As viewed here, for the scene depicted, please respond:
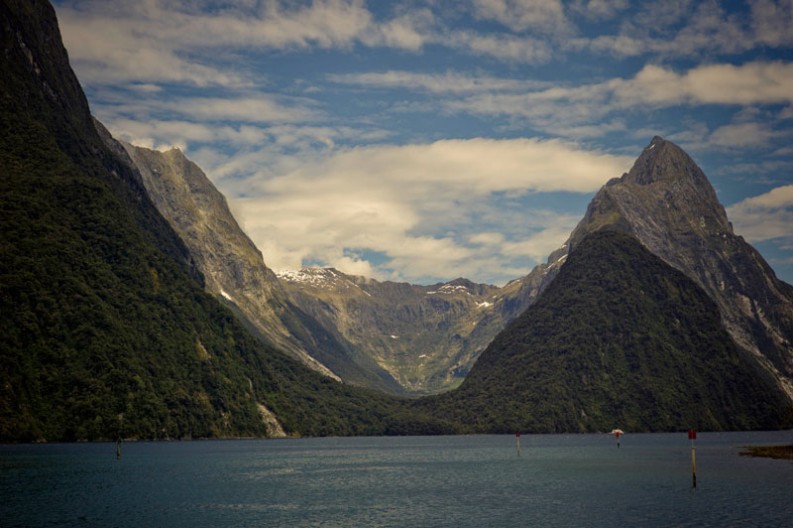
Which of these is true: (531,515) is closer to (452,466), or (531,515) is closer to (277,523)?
(277,523)

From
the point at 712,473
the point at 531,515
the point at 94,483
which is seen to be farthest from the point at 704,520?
the point at 94,483

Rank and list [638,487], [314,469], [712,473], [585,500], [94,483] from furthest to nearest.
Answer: [314,469] < [712,473] < [94,483] < [638,487] < [585,500]

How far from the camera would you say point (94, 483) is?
13500 centimetres

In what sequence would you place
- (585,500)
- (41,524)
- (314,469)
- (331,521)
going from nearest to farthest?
(41,524) → (331,521) → (585,500) → (314,469)

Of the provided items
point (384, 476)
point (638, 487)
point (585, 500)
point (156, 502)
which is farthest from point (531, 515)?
point (384, 476)

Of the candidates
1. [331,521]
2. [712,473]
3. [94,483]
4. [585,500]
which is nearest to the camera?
[331,521]

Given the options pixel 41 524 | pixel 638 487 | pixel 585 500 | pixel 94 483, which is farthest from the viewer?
pixel 94 483

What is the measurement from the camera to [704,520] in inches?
3423

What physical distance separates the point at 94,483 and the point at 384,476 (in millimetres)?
53477

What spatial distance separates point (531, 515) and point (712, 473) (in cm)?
6968

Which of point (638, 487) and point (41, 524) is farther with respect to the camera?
point (638, 487)

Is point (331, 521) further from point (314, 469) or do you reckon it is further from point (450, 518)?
point (314, 469)

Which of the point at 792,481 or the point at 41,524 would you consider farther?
the point at 792,481

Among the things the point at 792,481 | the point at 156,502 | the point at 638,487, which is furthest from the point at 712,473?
the point at 156,502
